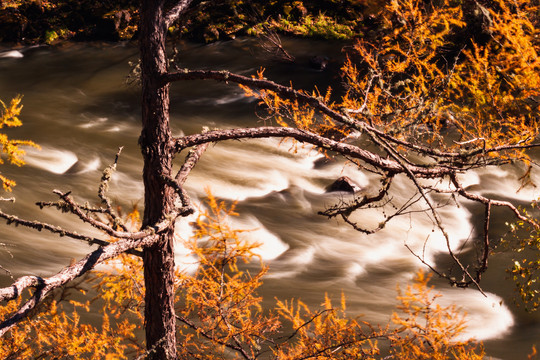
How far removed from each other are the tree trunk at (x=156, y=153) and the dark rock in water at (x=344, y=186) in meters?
8.09

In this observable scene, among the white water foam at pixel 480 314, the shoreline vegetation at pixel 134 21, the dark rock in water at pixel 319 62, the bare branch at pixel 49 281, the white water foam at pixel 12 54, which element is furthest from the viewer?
the shoreline vegetation at pixel 134 21

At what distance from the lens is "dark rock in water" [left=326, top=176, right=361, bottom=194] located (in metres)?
11.2

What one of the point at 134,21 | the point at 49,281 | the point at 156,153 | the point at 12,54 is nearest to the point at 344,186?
the point at 156,153

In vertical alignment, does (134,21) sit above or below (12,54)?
above

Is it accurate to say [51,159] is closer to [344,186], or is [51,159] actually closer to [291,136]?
[344,186]

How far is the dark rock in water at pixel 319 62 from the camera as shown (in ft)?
52.5

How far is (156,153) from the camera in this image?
316 centimetres

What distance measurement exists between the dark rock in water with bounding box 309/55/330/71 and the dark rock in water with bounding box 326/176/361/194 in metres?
5.73

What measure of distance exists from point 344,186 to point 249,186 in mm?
2094

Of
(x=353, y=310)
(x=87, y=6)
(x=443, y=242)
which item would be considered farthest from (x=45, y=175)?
(x=87, y=6)

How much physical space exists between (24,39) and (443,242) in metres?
15.0

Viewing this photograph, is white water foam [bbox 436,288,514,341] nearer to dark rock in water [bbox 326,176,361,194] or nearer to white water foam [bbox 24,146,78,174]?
dark rock in water [bbox 326,176,361,194]

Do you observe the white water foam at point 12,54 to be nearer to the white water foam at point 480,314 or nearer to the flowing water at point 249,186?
the flowing water at point 249,186

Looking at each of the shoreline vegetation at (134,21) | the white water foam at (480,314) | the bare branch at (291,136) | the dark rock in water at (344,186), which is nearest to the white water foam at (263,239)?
the dark rock in water at (344,186)
